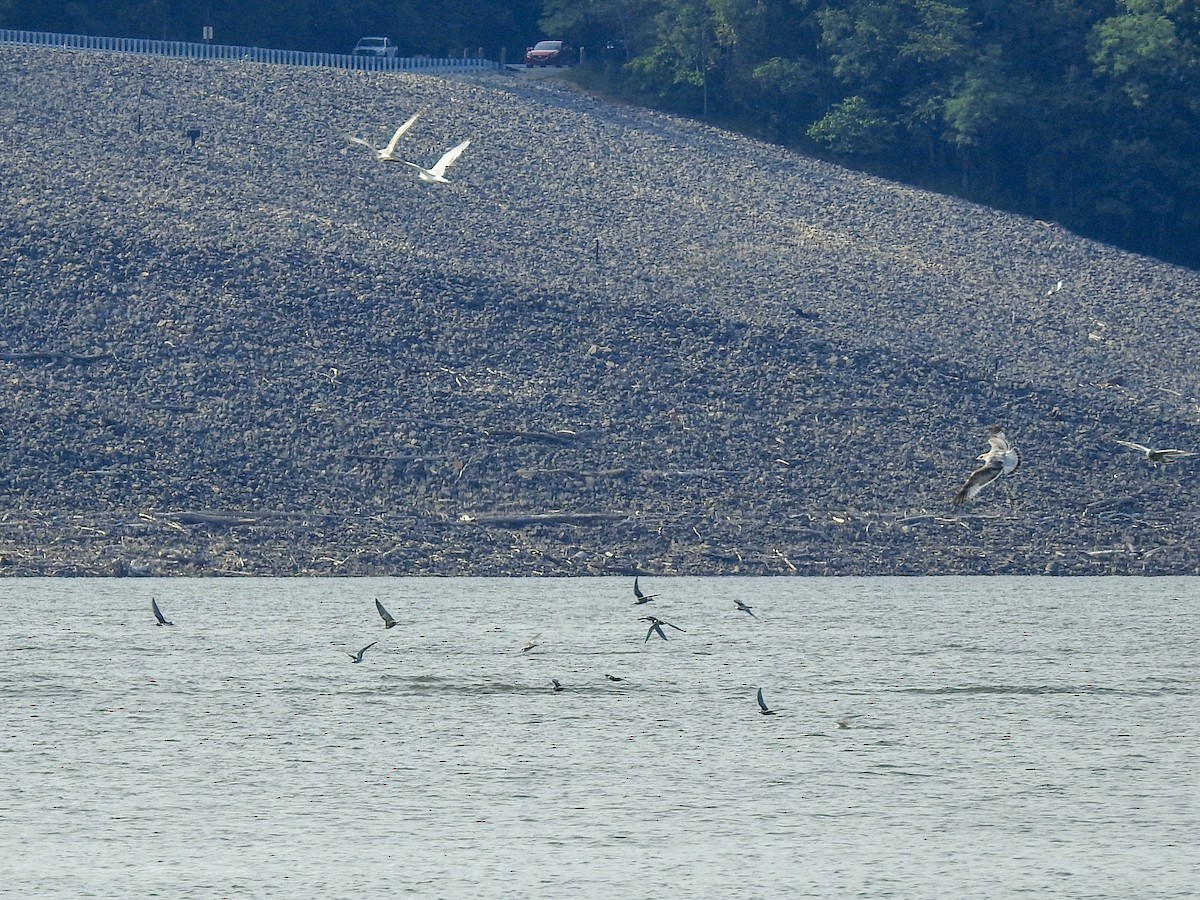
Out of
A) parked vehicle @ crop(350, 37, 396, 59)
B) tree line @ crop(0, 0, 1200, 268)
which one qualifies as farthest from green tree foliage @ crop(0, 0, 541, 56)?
parked vehicle @ crop(350, 37, 396, 59)

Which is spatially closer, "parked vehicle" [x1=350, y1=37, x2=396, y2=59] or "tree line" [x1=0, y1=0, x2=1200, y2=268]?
"tree line" [x1=0, y1=0, x2=1200, y2=268]

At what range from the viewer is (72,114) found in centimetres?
5500

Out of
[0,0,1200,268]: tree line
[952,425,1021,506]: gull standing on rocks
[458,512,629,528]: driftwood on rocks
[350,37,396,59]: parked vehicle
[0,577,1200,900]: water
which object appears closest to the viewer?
[0,577,1200,900]: water

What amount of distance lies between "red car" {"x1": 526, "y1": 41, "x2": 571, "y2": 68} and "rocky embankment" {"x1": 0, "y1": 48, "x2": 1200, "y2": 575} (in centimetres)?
1393

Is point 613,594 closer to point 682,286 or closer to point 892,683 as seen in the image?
point 892,683

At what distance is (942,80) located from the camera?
6719cm

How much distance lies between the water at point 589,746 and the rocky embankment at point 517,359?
3.31 meters

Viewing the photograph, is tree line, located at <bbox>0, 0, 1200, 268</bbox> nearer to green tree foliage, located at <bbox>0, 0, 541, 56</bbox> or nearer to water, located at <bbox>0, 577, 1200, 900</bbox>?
green tree foliage, located at <bbox>0, 0, 541, 56</bbox>

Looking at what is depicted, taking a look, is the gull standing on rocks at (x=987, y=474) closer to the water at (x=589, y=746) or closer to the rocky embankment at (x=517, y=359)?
the water at (x=589, y=746)

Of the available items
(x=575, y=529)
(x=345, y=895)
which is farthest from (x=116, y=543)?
(x=345, y=895)

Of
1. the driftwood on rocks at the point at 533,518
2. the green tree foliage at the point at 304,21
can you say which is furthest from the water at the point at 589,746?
the green tree foliage at the point at 304,21

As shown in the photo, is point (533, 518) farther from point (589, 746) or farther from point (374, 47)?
point (374, 47)

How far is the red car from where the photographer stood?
74812 millimetres

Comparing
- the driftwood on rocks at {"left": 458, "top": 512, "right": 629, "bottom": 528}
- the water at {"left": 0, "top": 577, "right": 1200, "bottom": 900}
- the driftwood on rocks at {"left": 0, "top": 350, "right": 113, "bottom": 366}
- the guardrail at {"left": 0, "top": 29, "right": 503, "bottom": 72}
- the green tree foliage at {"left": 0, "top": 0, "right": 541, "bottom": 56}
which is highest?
the green tree foliage at {"left": 0, "top": 0, "right": 541, "bottom": 56}
